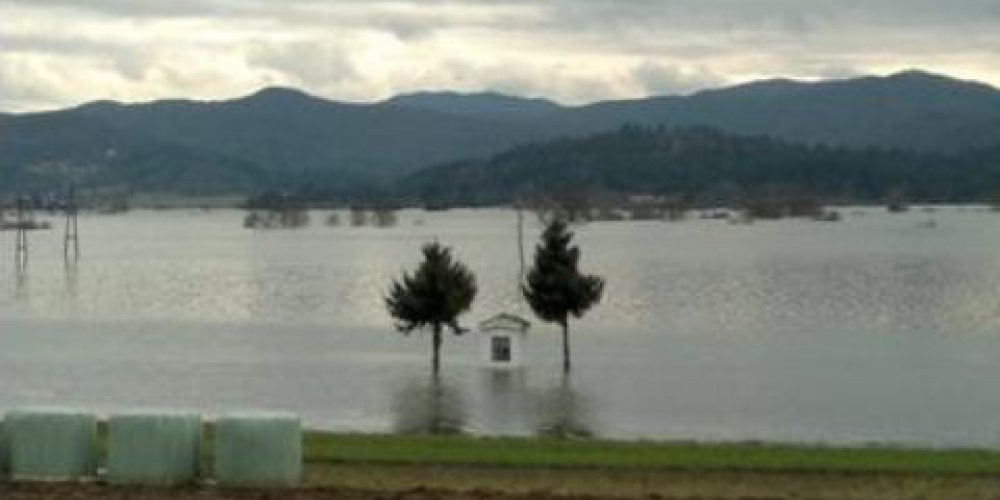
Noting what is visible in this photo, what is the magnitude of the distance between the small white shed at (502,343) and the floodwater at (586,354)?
2.74 ft

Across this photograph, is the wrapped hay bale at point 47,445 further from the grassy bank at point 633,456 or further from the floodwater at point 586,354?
the floodwater at point 586,354

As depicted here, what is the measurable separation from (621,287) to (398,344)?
1617 inches

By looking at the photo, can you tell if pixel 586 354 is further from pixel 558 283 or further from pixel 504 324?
pixel 504 324

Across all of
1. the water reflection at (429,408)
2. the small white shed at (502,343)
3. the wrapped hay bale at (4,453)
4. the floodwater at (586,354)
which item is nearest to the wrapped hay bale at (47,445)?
the wrapped hay bale at (4,453)

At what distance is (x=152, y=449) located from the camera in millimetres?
19109

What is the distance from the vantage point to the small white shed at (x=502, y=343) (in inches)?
2063

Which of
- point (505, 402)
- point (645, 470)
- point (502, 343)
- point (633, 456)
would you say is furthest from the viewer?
point (502, 343)

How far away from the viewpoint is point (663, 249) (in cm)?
16912

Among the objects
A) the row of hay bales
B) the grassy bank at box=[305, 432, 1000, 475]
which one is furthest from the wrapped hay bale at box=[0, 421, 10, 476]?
the grassy bank at box=[305, 432, 1000, 475]

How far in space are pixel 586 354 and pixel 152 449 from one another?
39718 millimetres

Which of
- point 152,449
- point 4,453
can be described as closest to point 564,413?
point 152,449

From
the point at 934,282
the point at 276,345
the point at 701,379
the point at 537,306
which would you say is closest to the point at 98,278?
the point at 934,282

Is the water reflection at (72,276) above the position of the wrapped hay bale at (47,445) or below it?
above

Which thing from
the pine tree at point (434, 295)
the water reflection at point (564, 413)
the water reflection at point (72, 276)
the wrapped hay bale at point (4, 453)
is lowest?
the water reflection at point (564, 413)
